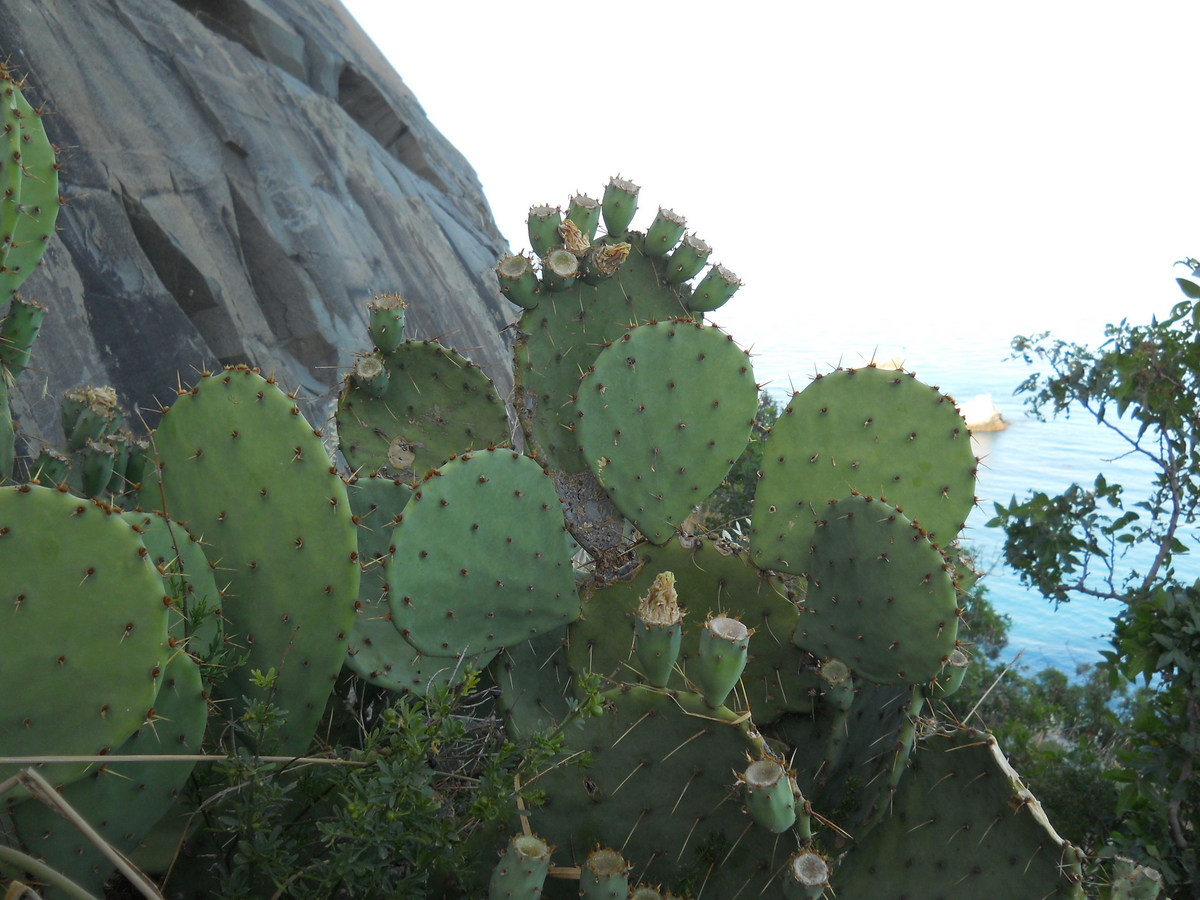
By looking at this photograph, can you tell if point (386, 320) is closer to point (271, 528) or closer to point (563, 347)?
point (563, 347)

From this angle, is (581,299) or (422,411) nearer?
(581,299)

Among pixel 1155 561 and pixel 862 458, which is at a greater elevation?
pixel 1155 561

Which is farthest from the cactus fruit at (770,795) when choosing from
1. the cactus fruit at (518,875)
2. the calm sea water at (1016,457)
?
the calm sea water at (1016,457)

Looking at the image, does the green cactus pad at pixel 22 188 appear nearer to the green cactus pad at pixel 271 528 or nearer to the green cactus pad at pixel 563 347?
the green cactus pad at pixel 271 528

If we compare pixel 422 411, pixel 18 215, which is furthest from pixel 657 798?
pixel 18 215

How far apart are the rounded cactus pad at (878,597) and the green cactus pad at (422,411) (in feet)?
3.19

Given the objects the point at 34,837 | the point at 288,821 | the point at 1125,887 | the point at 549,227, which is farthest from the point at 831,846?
the point at 549,227

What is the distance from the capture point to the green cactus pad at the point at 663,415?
1.57 metres

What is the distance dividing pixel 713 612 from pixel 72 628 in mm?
997

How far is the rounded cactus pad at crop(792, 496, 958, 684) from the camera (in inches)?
45.9

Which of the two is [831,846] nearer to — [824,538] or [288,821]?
[824,538]

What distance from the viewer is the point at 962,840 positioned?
113 centimetres

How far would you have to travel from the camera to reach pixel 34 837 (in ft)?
2.78

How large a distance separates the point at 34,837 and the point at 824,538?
1.15 metres
